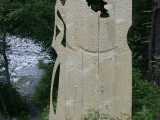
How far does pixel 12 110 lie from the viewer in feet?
24.2

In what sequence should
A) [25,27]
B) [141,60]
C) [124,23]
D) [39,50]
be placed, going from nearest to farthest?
[124,23] < [141,60] < [25,27] < [39,50]

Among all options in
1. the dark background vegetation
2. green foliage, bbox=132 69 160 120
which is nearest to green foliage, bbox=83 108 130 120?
green foliage, bbox=132 69 160 120

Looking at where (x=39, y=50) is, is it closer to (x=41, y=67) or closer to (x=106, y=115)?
(x=41, y=67)

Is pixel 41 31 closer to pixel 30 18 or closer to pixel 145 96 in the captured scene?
pixel 30 18

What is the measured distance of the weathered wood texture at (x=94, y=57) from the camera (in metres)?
5.32

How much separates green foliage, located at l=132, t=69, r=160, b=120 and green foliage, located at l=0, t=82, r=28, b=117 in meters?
1.79

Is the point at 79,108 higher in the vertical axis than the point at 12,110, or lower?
higher

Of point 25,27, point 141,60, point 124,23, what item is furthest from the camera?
point 25,27

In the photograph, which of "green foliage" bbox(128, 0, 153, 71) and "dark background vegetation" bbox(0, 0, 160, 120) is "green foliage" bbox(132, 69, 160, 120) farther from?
"green foliage" bbox(128, 0, 153, 71)

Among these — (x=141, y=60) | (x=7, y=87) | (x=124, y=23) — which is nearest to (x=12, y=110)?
(x=7, y=87)

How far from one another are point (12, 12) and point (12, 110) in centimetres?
134

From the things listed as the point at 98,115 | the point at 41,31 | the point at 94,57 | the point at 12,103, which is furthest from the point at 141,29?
the point at 98,115

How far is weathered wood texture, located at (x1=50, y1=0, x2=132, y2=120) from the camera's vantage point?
17.5 ft

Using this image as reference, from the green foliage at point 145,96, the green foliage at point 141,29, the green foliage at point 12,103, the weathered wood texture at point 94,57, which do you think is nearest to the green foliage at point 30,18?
the green foliage at point 12,103
